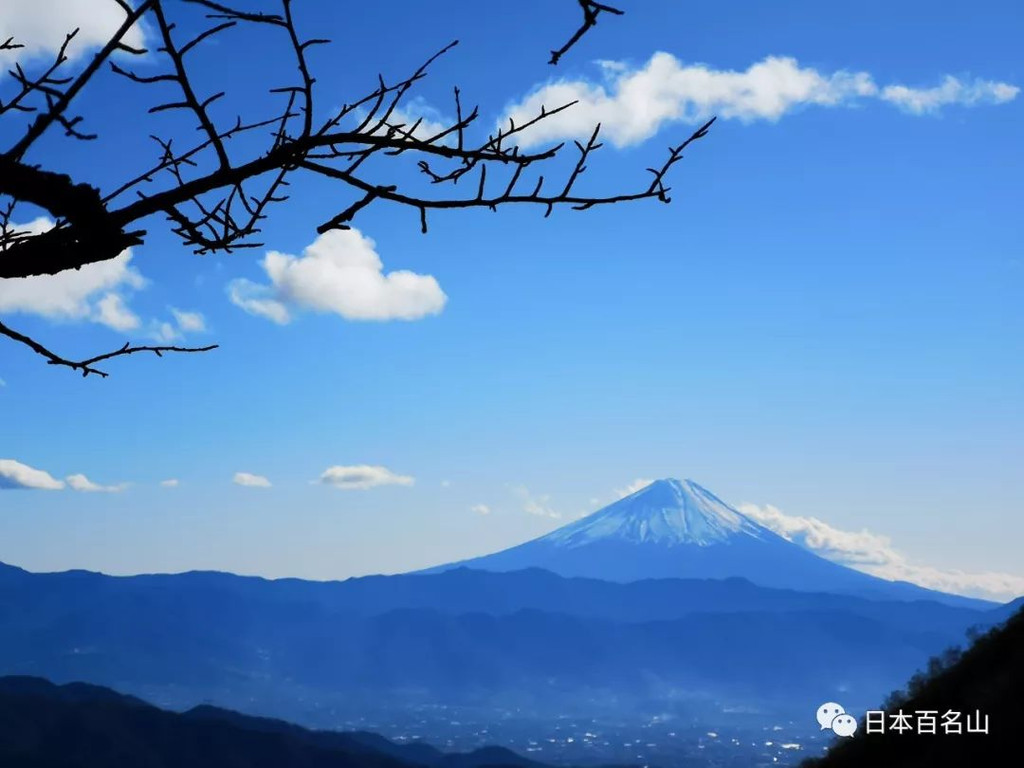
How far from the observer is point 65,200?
3672mm

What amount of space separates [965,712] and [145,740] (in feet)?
527

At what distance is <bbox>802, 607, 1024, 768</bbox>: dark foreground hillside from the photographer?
50.3 feet

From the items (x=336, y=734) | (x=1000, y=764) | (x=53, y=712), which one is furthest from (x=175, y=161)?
(x=336, y=734)

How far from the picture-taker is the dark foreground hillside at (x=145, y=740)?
14238cm

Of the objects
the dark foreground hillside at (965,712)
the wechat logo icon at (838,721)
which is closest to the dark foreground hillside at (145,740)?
the wechat logo icon at (838,721)

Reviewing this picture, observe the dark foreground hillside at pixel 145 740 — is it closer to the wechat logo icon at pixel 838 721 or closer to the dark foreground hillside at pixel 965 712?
the wechat logo icon at pixel 838 721

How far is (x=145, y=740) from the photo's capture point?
501 feet

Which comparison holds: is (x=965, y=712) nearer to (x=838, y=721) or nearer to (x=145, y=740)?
(x=838, y=721)

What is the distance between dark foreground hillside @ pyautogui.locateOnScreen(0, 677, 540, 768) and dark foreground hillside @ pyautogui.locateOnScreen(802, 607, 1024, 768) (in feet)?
456

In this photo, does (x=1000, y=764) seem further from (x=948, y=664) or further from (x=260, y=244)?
(x=260, y=244)

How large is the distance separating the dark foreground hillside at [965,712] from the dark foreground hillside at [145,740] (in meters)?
139

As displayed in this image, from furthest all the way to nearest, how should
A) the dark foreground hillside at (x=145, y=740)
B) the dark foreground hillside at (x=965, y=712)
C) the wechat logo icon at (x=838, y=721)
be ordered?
the dark foreground hillside at (x=145, y=740), the wechat logo icon at (x=838, y=721), the dark foreground hillside at (x=965, y=712)

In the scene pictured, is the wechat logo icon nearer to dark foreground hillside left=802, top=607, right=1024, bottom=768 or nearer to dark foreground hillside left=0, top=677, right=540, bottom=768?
dark foreground hillside left=802, top=607, right=1024, bottom=768

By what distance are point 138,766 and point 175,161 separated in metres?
161
